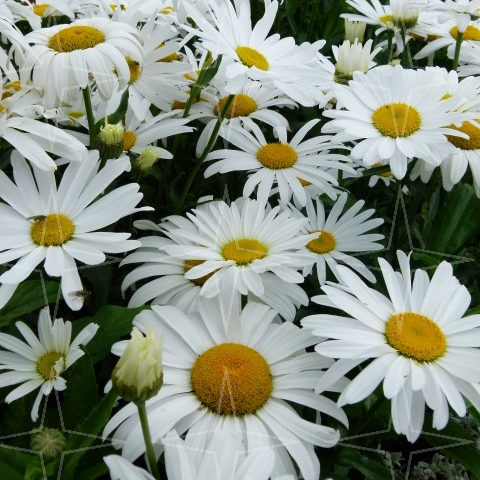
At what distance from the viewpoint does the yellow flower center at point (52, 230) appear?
51cm

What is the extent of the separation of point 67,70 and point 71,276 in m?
0.15

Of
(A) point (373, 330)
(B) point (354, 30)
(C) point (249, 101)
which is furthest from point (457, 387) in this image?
(B) point (354, 30)

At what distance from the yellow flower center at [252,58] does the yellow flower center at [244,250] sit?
0.16m

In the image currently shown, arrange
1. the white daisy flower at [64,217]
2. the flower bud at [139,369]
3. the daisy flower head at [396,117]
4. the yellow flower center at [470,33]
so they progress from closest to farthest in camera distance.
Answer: the flower bud at [139,369] → the white daisy flower at [64,217] → the daisy flower head at [396,117] → the yellow flower center at [470,33]

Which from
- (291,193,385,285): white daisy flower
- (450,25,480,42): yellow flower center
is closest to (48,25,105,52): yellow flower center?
(291,193,385,285): white daisy flower

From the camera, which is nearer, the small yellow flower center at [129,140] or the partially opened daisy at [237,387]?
the partially opened daisy at [237,387]

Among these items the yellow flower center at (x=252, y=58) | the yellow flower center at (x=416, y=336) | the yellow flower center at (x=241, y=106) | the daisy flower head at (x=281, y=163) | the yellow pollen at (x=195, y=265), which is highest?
the yellow flower center at (x=252, y=58)

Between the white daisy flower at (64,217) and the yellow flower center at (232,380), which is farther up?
the white daisy flower at (64,217)

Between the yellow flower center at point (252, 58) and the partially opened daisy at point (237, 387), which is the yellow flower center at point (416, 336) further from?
the yellow flower center at point (252, 58)

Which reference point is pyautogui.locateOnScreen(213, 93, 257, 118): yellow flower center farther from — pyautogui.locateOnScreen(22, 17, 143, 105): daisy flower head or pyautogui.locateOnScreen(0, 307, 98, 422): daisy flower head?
pyautogui.locateOnScreen(0, 307, 98, 422): daisy flower head

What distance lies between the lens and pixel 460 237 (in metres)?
0.72

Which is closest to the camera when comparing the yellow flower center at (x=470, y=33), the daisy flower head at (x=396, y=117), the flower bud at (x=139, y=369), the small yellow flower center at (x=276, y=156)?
the flower bud at (x=139, y=369)

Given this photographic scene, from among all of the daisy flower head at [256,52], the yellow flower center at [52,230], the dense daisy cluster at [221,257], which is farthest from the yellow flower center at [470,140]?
the yellow flower center at [52,230]

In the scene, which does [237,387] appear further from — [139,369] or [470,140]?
[470,140]
